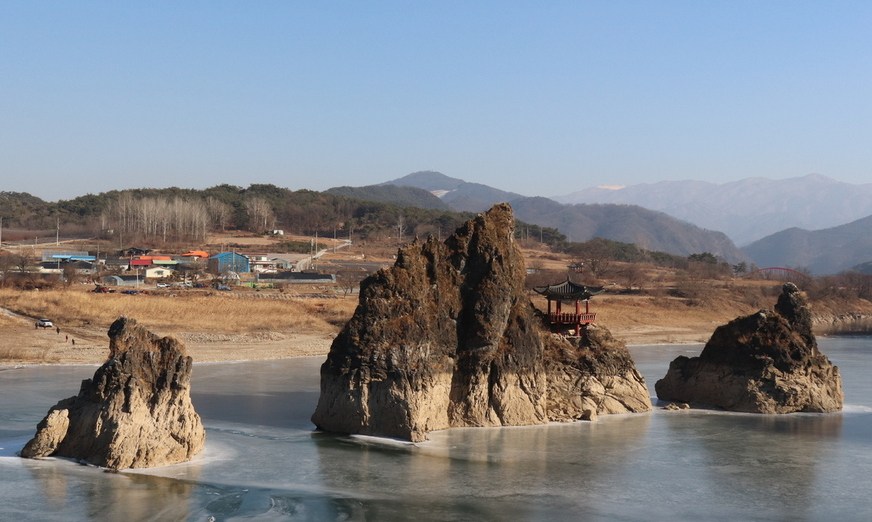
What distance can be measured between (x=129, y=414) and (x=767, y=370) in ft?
85.8

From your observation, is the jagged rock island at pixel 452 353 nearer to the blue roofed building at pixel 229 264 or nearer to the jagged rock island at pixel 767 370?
the jagged rock island at pixel 767 370

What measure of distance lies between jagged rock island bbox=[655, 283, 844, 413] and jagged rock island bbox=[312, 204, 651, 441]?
6064 millimetres

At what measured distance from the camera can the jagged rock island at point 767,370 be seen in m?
41.8

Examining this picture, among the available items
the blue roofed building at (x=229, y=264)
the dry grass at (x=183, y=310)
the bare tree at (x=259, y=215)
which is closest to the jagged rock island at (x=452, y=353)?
the dry grass at (x=183, y=310)

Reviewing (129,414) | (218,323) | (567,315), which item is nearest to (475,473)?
(129,414)

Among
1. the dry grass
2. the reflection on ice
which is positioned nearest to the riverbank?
the dry grass

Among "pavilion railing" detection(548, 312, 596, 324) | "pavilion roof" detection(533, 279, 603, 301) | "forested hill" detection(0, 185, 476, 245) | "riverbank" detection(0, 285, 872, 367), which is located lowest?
"riverbank" detection(0, 285, 872, 367)

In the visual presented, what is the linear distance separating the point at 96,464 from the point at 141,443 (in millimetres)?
1318

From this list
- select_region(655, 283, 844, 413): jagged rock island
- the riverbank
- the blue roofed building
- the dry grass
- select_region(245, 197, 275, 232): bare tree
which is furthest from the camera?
select_region(245, 197, 275, 232): bare tree

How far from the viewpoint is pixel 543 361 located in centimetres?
3778

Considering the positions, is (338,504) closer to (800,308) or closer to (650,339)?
(800,308)

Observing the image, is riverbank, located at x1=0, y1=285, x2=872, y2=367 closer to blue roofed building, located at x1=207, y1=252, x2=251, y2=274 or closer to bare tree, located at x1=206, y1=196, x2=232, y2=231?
blue roofed building, located at x1=207, y1=252, x2=251, y2=274

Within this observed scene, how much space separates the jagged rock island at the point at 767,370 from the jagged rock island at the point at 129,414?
22.8m

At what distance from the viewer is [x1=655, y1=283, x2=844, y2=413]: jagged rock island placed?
1647 inches
